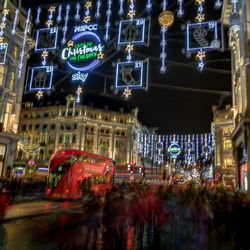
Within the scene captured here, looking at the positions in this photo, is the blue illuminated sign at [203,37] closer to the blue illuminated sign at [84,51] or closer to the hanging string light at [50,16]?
the blue illuminated sign at [84,51]

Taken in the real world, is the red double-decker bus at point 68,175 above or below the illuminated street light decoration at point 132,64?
below

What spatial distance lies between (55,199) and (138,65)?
14.2 meters

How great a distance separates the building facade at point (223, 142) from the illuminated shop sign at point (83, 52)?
60.8 meters

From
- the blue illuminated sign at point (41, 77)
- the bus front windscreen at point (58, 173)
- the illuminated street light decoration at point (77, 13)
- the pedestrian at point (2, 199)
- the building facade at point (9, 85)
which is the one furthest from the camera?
the building facade at point (9, 85)

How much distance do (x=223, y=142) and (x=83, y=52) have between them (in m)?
69.2

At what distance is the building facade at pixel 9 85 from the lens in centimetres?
3634

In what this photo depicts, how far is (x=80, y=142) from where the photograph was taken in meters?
96.3

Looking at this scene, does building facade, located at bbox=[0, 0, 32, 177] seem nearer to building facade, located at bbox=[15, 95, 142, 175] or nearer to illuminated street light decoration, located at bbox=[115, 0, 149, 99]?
illuminated street light decoration, located at bbox=[115, 0, 149, 99]

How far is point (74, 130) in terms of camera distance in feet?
319

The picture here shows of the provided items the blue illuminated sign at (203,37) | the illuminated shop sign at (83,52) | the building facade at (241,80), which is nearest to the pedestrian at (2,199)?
the illuminated shop sign at (83,52)

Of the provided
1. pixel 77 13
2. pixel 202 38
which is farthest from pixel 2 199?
pixel 202 38

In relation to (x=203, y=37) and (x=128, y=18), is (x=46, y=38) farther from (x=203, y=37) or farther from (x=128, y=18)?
(x=203, y=37)

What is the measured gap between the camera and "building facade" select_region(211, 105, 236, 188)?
76.2 metres

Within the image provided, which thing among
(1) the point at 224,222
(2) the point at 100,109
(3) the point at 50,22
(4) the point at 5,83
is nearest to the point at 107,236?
(1) the point at 224,222
